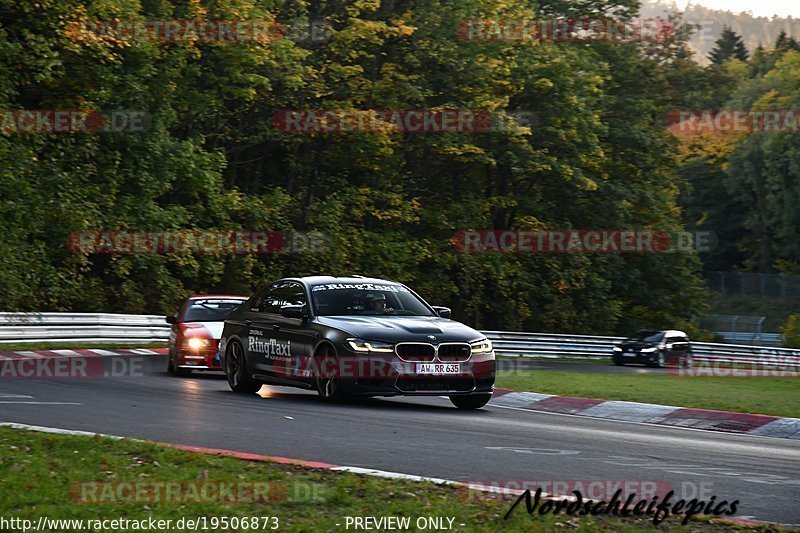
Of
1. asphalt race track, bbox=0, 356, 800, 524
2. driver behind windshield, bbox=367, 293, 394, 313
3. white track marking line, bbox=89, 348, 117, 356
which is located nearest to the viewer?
asphalt race track, bbox=0, 356, 800, 524

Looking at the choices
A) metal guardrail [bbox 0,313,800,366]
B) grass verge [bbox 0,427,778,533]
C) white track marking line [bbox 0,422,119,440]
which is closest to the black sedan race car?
white track marking line [bbox 0,422,119,440]

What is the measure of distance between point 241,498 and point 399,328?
290 inches

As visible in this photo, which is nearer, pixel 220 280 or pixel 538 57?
pixel 220 280

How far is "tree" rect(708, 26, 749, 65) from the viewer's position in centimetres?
14488

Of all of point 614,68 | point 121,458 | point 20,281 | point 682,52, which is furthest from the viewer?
point 682,52

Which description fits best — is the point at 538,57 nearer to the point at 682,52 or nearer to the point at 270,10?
the point at 270,10

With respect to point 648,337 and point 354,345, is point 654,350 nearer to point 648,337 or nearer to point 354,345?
point 648,337

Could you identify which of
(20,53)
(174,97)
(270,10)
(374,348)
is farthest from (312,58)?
(374,348)

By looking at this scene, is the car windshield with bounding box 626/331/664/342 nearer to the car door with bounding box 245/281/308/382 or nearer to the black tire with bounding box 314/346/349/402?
the car door with bounding box 245/281/308/382

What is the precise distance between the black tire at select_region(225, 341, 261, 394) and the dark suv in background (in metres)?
28.7

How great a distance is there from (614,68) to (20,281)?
31910 mm

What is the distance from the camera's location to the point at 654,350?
4403cm

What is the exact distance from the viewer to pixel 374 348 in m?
14.2

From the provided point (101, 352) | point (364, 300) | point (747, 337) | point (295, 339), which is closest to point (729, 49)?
point (747, 337)
